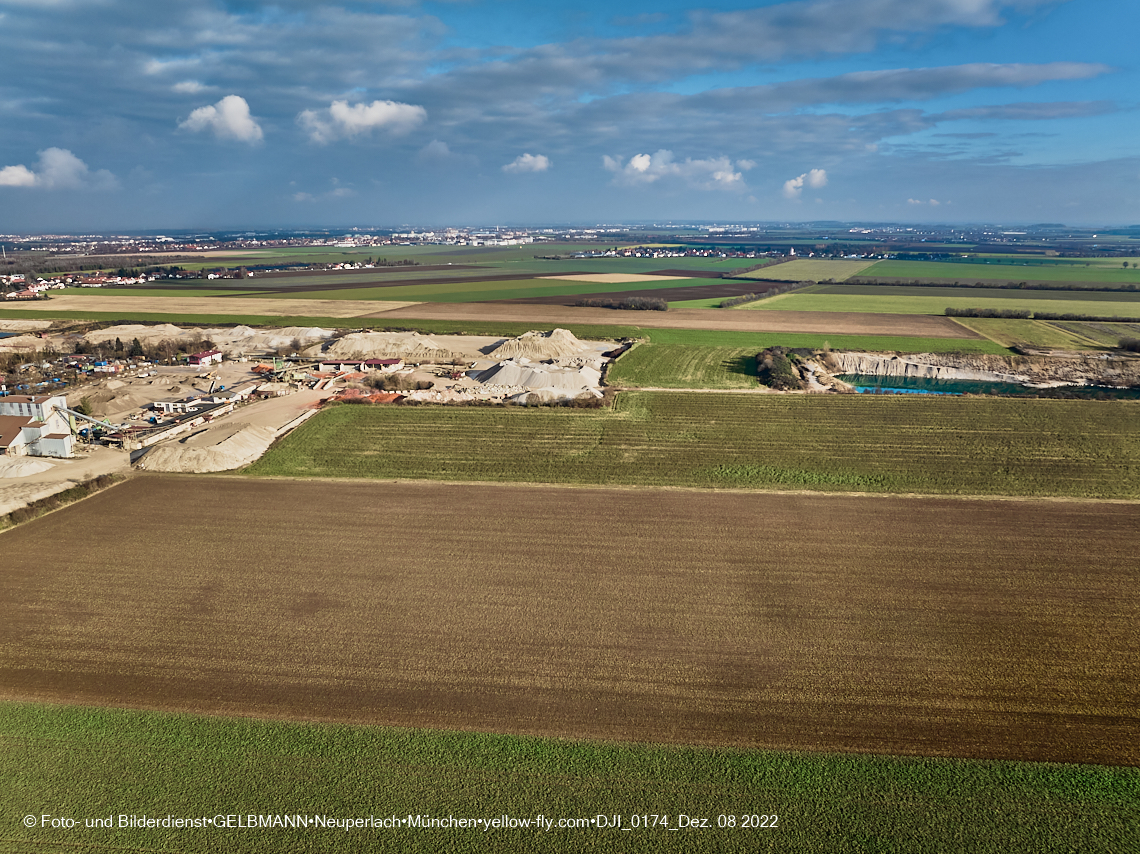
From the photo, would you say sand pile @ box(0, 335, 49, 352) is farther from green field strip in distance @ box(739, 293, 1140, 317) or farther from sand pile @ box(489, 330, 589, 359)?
green field strip in distance @ box(739, 293, 1140, 317)

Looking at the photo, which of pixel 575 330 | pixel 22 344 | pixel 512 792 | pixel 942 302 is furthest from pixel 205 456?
pixel 942 302

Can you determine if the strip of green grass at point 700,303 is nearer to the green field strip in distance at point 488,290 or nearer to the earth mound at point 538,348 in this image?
the green field strip in distance at point 488,290

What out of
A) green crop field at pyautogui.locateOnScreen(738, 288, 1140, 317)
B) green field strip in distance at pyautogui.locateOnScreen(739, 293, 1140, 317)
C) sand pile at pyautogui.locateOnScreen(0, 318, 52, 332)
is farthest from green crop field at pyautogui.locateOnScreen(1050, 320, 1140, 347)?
sand pile at pyautogui.locateOnScreen(0, 318, 52, 332)

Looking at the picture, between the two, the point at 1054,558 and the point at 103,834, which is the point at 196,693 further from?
the point at 1054,558

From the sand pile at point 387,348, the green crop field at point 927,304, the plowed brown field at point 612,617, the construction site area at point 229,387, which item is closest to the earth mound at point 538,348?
the construction site area at point 229,387

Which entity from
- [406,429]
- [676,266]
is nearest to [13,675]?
[406,429]

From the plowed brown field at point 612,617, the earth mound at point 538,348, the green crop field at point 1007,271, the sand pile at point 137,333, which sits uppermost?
the green crop field at point 1007,271
